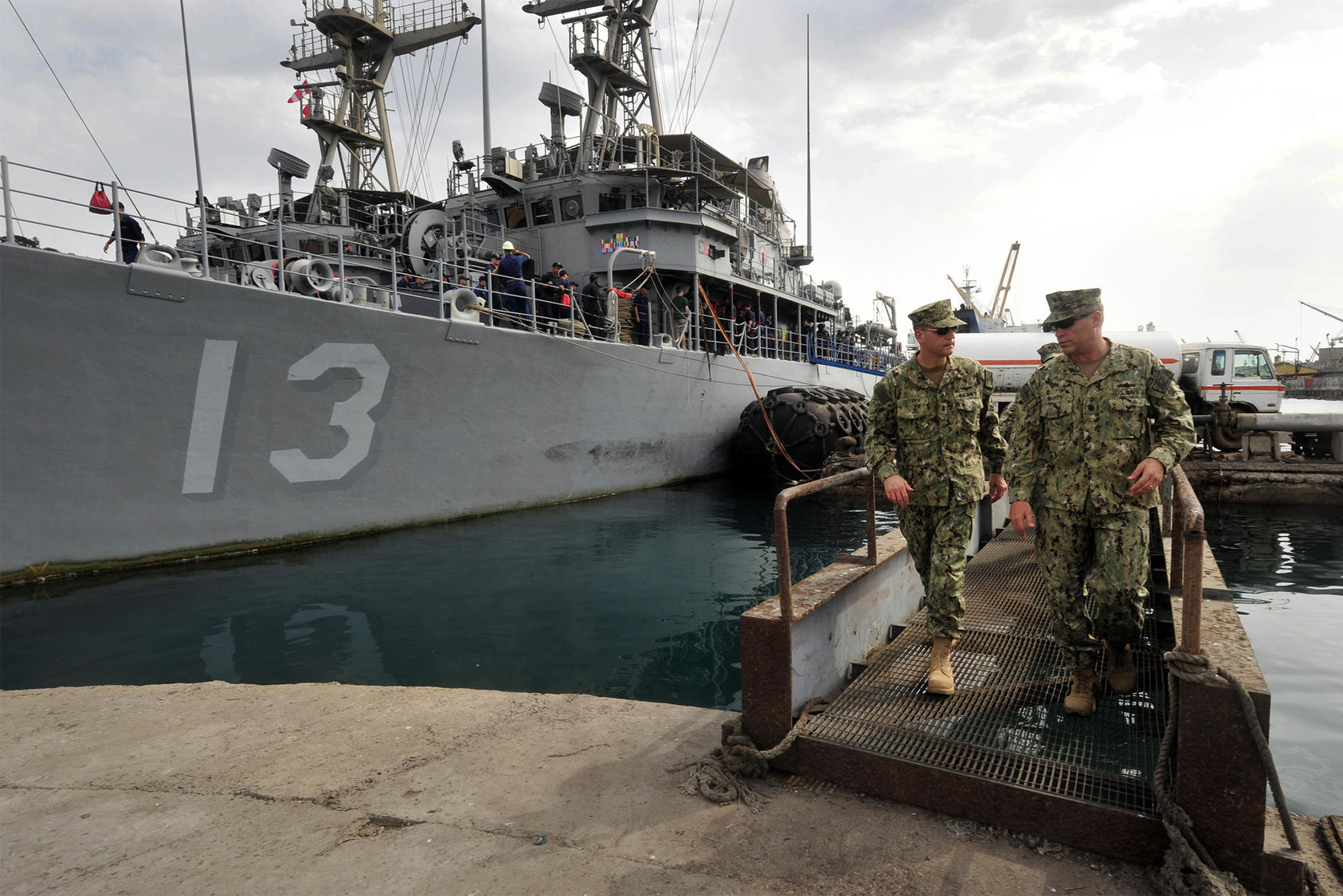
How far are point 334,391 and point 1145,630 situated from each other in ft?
25.9

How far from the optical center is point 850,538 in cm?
917

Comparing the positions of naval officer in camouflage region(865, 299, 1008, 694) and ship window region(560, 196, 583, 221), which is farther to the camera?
ship window region(560, 196, 583, 221)

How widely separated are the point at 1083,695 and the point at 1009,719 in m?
0.30

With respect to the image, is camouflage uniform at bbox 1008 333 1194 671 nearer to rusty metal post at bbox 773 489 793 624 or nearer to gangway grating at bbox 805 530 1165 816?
gangway grating at bbox 805 530 1165 816

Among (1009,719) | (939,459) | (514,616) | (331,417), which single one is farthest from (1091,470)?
(331,417)

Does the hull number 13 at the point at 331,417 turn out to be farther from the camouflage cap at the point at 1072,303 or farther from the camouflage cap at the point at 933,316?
the camouflage cap at the point at 1072,303

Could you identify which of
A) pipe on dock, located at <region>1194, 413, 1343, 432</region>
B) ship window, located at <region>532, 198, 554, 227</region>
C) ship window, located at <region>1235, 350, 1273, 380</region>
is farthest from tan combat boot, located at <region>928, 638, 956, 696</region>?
ship window, located at <region>1235, 350, 1273, 380</region>

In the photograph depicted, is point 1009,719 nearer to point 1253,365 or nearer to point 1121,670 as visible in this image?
point 1121,670

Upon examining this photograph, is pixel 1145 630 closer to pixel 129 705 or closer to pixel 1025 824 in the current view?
pixel 1025 824

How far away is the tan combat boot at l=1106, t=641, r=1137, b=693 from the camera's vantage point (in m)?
2.84

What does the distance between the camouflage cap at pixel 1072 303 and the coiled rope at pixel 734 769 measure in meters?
1.78

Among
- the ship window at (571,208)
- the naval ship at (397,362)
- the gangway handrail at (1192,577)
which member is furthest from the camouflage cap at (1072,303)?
the ship window at (571,208)

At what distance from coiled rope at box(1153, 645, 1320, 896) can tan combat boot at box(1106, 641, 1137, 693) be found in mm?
912

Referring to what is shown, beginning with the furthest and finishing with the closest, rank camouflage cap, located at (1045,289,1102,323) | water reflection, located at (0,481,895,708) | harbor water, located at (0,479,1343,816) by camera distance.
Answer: water reflection, located at (0,481,895,708)
harbor water, located at (0,479,1343,816)
camouflage cap, located at (1045,289,1102,323)
